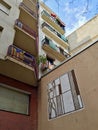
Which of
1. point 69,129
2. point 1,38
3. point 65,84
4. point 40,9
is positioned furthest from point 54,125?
point 40,9

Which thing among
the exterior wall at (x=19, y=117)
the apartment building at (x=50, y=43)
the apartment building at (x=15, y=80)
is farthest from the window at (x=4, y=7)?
the exterior wall at (x=19, y=117)

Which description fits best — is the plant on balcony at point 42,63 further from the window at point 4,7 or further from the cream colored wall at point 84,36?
the cream colored wall at point 84,36

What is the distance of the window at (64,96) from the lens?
594 centimetres

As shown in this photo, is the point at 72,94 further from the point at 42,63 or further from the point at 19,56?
the point at 42,63

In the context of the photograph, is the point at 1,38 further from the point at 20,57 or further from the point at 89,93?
the point at 89,93

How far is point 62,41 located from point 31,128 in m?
9.84

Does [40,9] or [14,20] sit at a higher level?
[40,9]

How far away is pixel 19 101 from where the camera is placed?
7480 mm

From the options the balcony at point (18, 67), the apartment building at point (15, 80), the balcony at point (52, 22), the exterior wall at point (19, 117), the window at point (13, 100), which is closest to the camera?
the exterior wall at point (19, 117)

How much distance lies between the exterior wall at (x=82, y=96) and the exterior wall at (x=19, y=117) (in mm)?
351

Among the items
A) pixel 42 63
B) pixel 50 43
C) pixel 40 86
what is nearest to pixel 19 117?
pixel 40 86

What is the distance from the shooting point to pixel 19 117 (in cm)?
678

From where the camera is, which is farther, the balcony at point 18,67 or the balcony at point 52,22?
the balcony at point 52,22

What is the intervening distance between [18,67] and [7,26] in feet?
9.40
